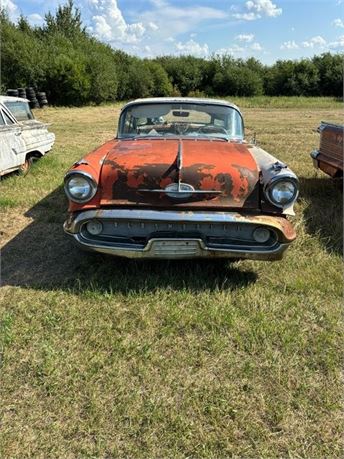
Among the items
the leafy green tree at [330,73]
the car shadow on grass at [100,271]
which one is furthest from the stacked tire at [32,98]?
the leafy green tree at [330,73]

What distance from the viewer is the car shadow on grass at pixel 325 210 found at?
436 centimetres

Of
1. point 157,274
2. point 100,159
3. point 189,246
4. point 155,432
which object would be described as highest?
point 100,159

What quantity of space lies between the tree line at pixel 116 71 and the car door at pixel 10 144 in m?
19.0

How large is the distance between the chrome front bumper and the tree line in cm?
2326

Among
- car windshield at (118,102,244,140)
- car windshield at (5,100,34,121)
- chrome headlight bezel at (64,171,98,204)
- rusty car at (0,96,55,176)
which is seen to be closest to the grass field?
chrome headlight bezel at (64,171,98,204)

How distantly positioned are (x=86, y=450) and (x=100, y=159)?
231 cm

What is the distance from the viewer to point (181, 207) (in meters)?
3.28

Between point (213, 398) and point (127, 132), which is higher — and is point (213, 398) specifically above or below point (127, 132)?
below

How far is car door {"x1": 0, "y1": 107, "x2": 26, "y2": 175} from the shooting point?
6.23m

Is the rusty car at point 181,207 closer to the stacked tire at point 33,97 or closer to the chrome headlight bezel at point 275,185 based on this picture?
the chrome headlight bezel at point 275,185

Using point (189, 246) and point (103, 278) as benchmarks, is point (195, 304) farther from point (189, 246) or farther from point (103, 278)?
point (103, 278)

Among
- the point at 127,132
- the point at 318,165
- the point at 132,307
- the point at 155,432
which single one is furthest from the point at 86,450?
the point at 318,165

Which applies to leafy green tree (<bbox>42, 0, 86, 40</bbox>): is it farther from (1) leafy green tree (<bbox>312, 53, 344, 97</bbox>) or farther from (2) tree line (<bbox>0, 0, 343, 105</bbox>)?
(1) leafy green tree (<bbox>312, 53, 344, 97</bbox>)

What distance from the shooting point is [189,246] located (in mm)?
3229
